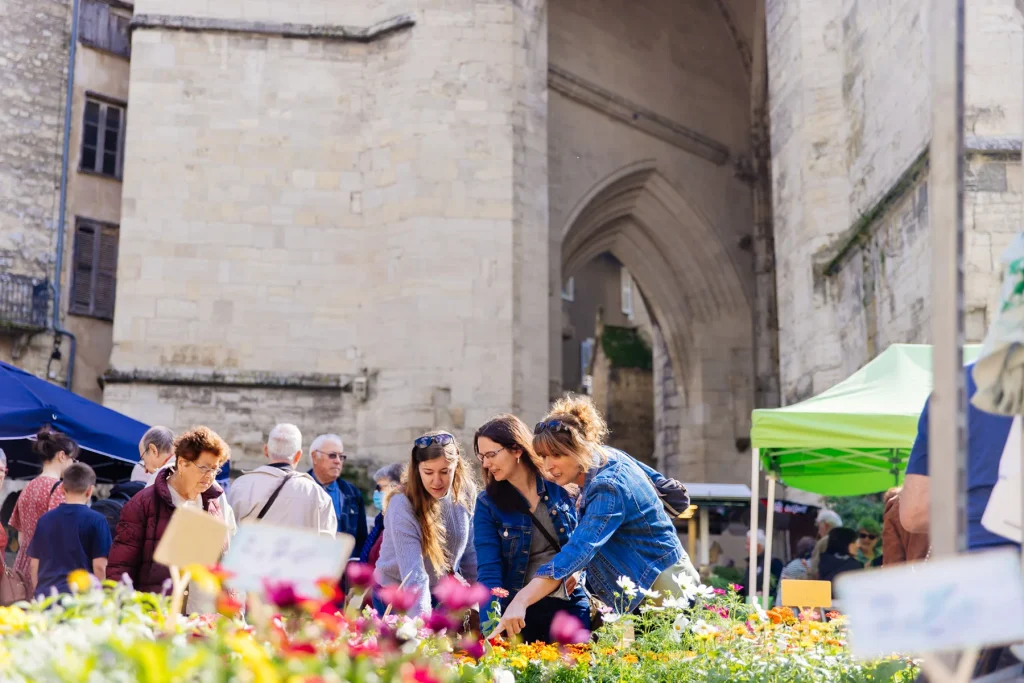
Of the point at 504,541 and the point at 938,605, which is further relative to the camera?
the point at 504,541

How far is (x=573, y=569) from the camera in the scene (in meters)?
3.77

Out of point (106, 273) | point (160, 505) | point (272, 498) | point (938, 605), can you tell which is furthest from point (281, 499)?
point (106, 273)

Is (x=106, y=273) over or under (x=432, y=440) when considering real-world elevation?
over

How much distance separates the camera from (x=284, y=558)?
6.38 ft

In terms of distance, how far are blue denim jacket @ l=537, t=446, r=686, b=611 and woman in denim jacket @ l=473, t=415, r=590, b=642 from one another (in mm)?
142

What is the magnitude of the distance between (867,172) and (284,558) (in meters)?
10.9

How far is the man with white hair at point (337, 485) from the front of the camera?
6.22 meters

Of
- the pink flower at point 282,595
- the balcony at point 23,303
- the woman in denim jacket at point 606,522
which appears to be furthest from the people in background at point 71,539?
the balcony at point 23,303

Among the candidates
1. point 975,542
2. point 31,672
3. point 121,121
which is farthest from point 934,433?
point 121,121

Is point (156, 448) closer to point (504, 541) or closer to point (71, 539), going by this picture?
point (71, 539)

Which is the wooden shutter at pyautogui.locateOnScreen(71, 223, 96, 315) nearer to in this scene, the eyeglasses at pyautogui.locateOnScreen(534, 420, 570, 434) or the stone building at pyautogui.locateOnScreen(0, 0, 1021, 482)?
the stone building at pyautogui.locateOnScreen(0, 0, 1021, 482)

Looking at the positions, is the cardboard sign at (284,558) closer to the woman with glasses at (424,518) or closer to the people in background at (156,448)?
the woman with glasses at (424,518)

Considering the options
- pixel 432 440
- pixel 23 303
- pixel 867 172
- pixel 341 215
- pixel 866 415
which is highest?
pixel 867 172

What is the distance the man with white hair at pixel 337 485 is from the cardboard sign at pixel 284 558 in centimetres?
405
